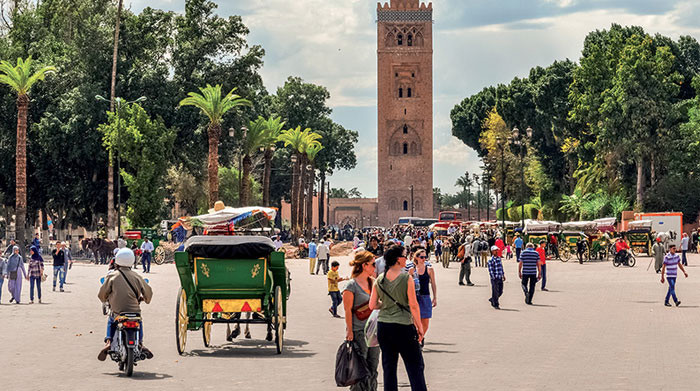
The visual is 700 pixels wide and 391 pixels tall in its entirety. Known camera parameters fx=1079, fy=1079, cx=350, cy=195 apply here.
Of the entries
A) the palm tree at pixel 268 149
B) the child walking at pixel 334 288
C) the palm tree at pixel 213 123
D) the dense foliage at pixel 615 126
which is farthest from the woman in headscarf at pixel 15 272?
the palm tree at pixel 268 149

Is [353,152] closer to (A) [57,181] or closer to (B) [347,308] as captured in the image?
(A) [57,181]

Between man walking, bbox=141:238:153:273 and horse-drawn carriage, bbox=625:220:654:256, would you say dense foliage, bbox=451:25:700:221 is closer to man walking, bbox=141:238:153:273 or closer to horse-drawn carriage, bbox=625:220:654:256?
horse-drawn carriage, bbox=625:220:654:256

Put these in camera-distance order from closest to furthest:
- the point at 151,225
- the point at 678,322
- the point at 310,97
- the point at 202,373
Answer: the point at 202,373, the point at 678,322, the point at 151,225, the point at 310,97

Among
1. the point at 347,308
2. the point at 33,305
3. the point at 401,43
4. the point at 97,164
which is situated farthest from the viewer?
the point at 401,43

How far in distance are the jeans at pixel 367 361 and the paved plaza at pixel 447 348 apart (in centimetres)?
136

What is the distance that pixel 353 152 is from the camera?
106562 mm

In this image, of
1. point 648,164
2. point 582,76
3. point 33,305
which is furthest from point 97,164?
point 33,305

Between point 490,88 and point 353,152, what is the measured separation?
48.4 feet

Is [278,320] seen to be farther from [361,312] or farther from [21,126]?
[21,126]

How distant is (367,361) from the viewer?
1020 cm

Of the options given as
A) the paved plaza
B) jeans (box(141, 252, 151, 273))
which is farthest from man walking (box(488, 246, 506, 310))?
jeans (box(141, 252, 151, 273))

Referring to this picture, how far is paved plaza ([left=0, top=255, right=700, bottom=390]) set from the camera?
39.3 feet

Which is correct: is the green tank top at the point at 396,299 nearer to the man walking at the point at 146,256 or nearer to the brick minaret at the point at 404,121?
the man walking at the point at 146,256

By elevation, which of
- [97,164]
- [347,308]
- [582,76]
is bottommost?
[347,308]
